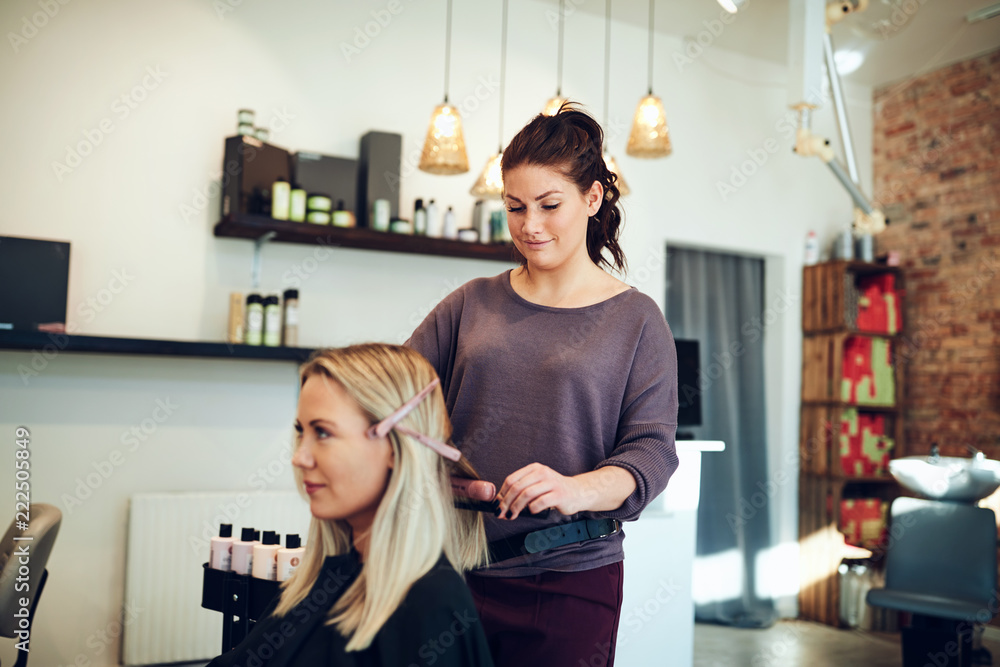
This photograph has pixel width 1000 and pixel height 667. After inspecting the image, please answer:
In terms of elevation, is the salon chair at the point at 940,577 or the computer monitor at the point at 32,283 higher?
the computer monitor at the point at 32,283

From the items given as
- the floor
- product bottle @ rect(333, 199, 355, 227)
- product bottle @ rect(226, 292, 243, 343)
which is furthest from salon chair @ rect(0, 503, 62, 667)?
the floor

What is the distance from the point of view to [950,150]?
4.60 meters

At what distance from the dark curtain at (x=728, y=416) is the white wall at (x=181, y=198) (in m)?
1.31

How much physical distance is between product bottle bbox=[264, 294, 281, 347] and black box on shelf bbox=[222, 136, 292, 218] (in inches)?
12.9

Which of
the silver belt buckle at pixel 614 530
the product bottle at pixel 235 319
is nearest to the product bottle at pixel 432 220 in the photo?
the product bottle at pixel 235 319

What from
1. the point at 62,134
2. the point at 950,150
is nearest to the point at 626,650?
the point at 62,134

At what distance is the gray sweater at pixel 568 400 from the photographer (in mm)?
1321

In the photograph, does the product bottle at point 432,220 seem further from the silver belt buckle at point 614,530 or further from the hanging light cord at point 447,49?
the silver belt buckle at point 614,530

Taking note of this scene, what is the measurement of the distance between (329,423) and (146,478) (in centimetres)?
240

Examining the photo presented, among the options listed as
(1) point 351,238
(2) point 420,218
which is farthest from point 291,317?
(2) point 420,218

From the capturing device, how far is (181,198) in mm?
3244

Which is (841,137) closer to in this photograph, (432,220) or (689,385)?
(689,385)

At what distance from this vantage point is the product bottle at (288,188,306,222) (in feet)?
10.5

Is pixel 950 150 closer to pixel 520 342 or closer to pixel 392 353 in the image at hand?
pixel 520 342
